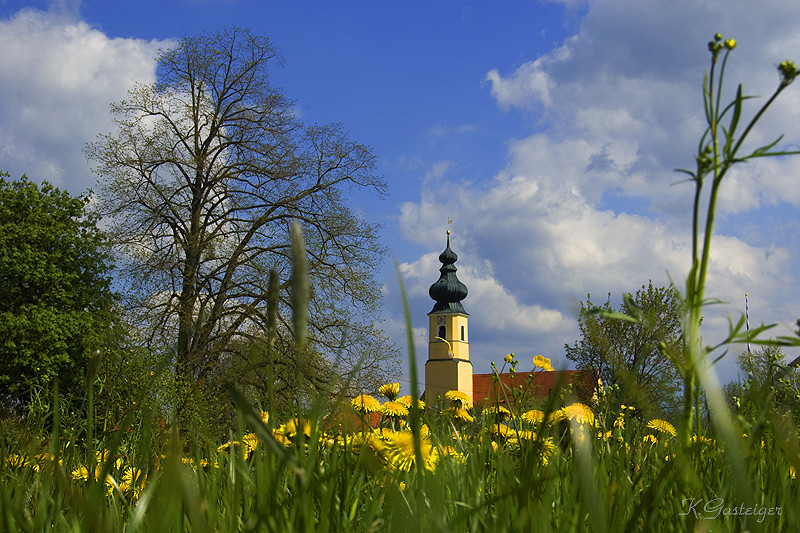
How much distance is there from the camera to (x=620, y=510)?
2.76 ft

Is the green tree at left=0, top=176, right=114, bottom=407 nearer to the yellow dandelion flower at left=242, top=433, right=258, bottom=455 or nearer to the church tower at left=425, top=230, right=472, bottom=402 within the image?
the yellow dandelion flower at left=242, top=433, right=258, bottom=455

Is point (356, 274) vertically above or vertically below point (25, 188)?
below

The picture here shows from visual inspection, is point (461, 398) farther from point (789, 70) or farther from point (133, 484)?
point (789, 70)

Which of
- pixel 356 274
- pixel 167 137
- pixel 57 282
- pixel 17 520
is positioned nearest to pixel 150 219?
pixel 167 137

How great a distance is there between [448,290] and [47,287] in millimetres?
52684

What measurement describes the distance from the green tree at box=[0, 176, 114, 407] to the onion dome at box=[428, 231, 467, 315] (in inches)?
2010

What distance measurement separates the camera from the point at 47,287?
2272 centimetres

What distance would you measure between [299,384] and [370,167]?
2186 cm

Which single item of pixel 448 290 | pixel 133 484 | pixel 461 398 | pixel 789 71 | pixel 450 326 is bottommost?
pixel 133 484

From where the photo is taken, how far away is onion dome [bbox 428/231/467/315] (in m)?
72.7

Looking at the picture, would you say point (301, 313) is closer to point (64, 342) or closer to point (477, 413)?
point (477, 413)

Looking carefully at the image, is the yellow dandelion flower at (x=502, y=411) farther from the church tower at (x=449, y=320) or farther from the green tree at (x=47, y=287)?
the church tower at (x=449, y=320)

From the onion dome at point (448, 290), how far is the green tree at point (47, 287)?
5106cm

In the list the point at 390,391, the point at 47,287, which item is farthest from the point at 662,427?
the point at 47,287
